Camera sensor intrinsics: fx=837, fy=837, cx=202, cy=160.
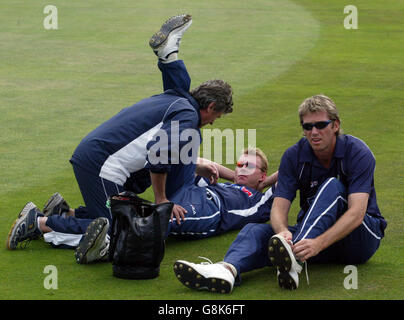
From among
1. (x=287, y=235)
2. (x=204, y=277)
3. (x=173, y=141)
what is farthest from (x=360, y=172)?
(x=173, y=141)

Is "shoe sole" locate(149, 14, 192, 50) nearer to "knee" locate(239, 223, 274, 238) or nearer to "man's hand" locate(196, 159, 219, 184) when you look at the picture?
"man's hand" locate(196, 159, 219, 184)

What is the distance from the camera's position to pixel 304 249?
19.3ft

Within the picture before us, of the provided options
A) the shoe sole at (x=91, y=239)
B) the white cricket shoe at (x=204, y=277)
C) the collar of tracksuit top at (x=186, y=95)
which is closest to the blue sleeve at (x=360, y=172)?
the white cricket shoe at (x=204, y=277)

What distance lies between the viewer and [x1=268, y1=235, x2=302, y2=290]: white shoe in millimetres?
5789

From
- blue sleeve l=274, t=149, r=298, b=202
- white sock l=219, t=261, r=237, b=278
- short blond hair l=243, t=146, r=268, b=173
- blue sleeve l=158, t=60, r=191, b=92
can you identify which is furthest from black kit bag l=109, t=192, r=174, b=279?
short blond hair l=243, t=146, r=268, b=173

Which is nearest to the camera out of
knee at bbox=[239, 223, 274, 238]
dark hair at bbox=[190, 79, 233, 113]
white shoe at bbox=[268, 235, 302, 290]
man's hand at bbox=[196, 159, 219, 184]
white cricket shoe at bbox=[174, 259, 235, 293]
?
white shoe at bbox=[268, 235, 302, 290]

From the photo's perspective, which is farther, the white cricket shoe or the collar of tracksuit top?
the collar of tracksuit top

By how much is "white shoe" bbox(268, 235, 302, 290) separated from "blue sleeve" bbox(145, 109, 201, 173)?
1.41m

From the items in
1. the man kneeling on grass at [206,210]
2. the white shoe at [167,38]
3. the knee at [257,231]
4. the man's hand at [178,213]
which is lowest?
the man kneeling on grass at [206,210]

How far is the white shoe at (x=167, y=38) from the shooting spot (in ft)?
25.1

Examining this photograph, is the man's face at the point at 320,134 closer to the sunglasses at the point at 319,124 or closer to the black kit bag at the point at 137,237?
the sunglasses at the point at 319,124

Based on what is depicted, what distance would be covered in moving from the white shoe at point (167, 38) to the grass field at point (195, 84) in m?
1.74
